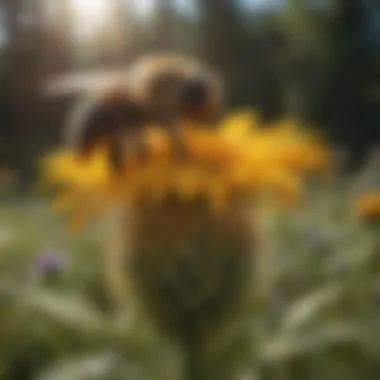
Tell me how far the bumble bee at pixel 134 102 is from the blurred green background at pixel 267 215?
0.02 m

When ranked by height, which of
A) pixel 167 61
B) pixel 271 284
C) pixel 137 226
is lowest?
pixel 271 284

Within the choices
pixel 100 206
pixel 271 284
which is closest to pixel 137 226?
pixel 100 206

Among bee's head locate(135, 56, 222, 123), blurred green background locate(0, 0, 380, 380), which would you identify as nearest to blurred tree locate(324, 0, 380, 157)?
blurred green background locate(0, 0, 380, 380)

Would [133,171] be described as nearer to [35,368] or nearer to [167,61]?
[167,61]

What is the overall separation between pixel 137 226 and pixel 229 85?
0.68 ft

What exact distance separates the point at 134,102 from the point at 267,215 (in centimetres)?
21

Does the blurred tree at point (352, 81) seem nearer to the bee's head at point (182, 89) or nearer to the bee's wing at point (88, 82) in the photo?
the bee's head at point (182, 89)

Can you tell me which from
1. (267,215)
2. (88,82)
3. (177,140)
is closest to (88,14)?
(88,82)

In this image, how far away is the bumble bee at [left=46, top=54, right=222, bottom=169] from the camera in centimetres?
113

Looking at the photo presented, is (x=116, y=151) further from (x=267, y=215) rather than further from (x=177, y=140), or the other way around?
(x=267, y=215)

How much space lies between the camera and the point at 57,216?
113 centimetres

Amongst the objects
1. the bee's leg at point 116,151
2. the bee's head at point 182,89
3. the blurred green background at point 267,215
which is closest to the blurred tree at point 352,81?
the blurred green background at point 267,215

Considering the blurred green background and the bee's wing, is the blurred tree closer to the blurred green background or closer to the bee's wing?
the blurred green background

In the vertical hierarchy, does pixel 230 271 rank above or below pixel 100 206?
below
